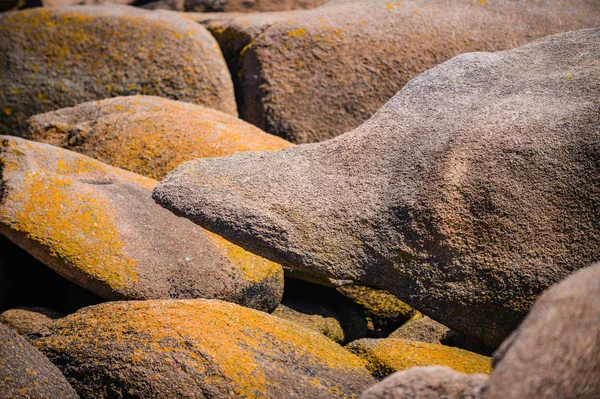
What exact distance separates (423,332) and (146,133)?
6.43 ft

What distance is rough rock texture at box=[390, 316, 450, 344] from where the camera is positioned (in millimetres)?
2947

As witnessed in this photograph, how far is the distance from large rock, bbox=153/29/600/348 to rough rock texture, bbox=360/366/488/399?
870 millimetres

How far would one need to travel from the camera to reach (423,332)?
299 centimetres

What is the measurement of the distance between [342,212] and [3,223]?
142 cm

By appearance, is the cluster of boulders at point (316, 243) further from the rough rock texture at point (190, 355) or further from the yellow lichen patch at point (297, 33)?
the yellow lichen patch at point (297, 33)

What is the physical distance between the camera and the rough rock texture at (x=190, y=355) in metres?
2.12

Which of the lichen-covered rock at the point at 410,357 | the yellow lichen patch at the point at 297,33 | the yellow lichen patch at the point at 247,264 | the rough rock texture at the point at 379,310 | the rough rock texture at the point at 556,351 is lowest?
the rough rock texture at the point at 379,310

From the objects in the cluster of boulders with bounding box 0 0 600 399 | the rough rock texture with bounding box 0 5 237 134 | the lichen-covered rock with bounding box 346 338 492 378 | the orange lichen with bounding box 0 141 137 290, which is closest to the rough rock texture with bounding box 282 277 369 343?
the cluster of boulders with bounding box 0 0 600 399

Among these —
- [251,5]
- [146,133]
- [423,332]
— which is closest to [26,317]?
[146,133]

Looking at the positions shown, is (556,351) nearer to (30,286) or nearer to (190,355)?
(190,355)

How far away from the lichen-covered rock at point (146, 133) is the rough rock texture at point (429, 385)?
2096mm

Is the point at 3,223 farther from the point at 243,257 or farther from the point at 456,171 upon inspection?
the point at 456,171

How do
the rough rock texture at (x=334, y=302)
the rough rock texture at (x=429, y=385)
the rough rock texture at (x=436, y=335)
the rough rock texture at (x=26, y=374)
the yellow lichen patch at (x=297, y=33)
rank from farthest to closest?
the yellow lichen patch at (x=297, y=33)
the rough rock texture at (x=334, y=302)
the rough rock texture at (x=436, y=335)
the rough rock texture at (x=26, y=374)
the rough rock texture at (x=429, y=385)

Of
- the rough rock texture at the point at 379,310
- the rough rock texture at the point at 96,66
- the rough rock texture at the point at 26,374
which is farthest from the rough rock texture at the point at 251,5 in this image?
the rough rock texture at the point at 26,374
